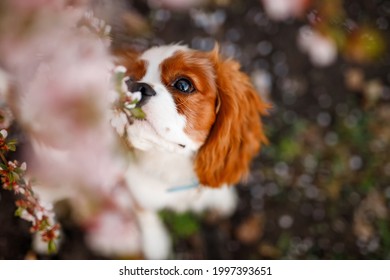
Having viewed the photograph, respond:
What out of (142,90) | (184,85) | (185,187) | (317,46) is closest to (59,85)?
(142,90)

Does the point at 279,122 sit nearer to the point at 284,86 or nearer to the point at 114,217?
the point at 284,86

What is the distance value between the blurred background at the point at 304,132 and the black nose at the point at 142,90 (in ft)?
2.33

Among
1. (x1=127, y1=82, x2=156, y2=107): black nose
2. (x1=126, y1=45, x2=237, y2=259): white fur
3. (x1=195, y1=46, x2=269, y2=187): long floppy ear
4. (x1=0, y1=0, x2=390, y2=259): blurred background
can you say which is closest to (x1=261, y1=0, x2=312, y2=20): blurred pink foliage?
(x1=0, y1=0, x2=390, y2=259): blurred background

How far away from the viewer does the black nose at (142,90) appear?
911 millimetres

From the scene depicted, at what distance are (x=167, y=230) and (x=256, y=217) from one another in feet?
1.31

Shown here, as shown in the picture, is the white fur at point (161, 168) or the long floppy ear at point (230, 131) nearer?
the white fur at point (161, 168)

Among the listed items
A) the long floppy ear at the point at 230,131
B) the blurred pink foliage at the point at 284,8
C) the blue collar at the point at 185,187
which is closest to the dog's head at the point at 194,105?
the long floppy ear at the point at 230,131

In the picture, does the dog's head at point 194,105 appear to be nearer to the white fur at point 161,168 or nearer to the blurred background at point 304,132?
the white fur at point 161,168

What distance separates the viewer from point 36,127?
3.22 ft

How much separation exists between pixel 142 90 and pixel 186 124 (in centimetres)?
16

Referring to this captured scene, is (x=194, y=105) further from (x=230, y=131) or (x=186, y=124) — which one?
(x=230, y=131)

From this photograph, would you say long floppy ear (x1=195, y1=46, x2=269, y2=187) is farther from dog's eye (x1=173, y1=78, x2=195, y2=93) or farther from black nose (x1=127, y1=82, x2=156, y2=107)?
black nose (x1=127, y1=82, x2=156, y2=107)

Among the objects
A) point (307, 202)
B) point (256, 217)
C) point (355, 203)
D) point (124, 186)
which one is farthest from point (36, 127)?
point (355, 203)

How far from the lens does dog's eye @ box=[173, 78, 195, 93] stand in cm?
102
